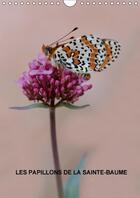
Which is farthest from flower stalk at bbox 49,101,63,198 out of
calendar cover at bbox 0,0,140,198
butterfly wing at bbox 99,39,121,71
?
butterfly wing at bbox 99,39,121,71

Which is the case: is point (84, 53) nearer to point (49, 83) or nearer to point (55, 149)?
point (49, 83)

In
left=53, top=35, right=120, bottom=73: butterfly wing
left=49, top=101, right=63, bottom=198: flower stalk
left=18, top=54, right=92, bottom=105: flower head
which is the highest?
left=53, top=35, right=120, bottom=73: butterfly wing

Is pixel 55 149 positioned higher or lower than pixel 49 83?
lower

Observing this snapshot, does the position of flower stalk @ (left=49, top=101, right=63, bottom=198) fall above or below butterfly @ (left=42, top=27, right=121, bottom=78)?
below

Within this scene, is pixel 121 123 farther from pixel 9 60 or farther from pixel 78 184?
pixel 9 60

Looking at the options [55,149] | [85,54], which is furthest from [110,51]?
[55,149]

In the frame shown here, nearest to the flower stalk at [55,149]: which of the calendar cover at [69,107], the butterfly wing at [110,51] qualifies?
the calendar cover at [69,107]

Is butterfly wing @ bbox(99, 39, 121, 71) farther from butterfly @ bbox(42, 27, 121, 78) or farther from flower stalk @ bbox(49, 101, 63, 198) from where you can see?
flower stalk @ bbox(49, 101, 63, 198)

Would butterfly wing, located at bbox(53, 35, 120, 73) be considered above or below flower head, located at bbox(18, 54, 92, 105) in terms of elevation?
above

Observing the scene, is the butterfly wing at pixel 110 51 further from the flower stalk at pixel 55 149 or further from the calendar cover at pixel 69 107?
the flower stalk at pixel 55 149
